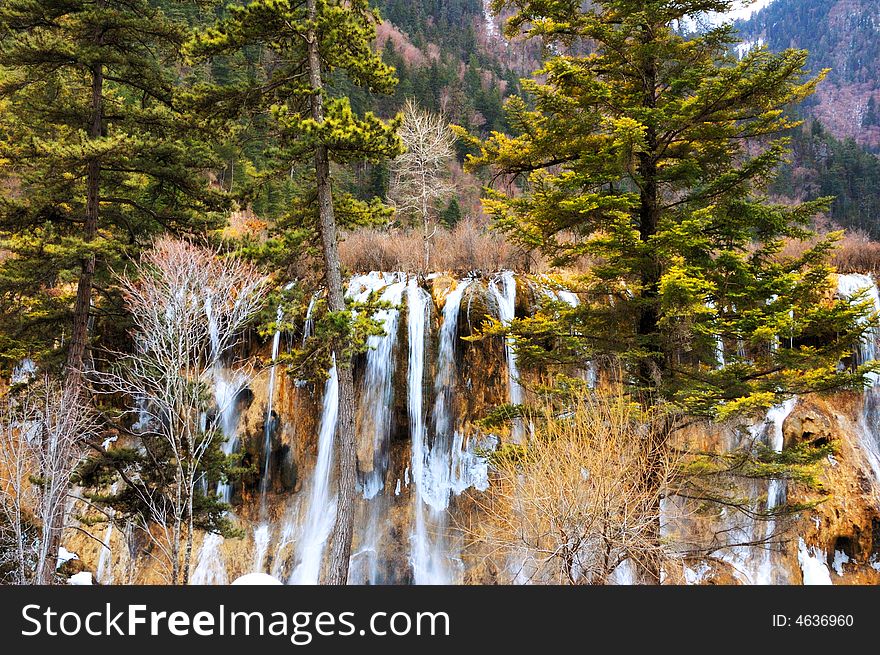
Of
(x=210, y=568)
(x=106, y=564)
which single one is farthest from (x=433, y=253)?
(x=106, y=564)

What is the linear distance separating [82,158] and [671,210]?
1000 cm

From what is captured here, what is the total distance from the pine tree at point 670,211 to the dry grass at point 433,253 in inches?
386

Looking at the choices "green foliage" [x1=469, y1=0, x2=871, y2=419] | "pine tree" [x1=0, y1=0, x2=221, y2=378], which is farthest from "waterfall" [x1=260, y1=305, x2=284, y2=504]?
"green foliage" [x1=469, y1=0, x2=871, y2=419]

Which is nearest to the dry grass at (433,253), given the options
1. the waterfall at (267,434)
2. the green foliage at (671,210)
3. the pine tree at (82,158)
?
the waterfall at (267,434)

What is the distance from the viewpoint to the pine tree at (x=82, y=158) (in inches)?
354

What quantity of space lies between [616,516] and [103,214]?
1084 centimetres

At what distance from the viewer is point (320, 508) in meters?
13.9

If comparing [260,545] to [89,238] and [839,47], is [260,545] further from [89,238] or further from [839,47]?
[839,47]

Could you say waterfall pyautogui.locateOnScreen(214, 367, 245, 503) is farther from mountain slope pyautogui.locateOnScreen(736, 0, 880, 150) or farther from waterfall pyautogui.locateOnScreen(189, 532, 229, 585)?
mountain slope pyautogui.locateOnScreen(736, 0, 880, 150)

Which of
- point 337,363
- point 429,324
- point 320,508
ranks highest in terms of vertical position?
point 429,324

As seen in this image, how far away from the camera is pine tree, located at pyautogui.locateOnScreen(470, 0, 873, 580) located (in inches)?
256

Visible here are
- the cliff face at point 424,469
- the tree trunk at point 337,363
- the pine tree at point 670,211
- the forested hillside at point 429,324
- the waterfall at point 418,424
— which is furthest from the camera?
the waterfall at point 418,424

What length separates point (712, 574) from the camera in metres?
Answer: 12.4

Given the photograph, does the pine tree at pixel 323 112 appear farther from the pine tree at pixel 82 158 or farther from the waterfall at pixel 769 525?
the waterfall at pixel 769 525
